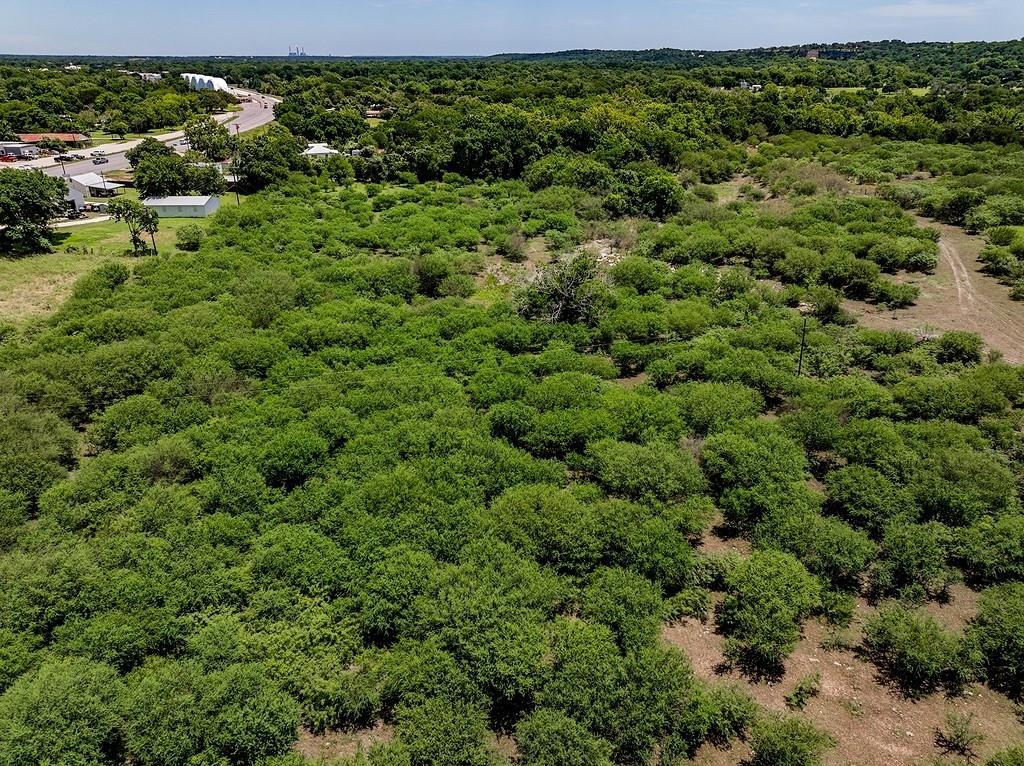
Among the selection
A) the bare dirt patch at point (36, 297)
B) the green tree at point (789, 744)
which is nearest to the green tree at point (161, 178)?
the bare dirt patch at point (36, 297)

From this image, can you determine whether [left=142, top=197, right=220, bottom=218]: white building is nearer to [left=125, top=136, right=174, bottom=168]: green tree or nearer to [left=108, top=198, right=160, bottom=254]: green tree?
[left=108, top=198, right=160, bottom=254]: green tree

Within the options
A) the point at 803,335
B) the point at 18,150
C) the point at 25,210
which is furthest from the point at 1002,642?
the point at 18,150

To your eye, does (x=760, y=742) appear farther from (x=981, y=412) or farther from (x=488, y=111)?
(x=488, y=111)

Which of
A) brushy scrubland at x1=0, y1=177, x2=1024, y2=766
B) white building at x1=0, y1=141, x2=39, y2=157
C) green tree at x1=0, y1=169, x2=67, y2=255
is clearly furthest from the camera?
white building at x1=0, y1=141, x2=39, y2=157

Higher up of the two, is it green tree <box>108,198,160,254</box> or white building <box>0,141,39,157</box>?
white building <box>0,141,39,157</box>

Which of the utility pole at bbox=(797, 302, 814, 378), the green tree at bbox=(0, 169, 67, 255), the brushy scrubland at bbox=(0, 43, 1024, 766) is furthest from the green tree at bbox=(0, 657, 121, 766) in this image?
the green tree at bbox=(0, 169, 67, 255)

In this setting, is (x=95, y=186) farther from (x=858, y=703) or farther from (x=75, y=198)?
(x=858, y=703)
